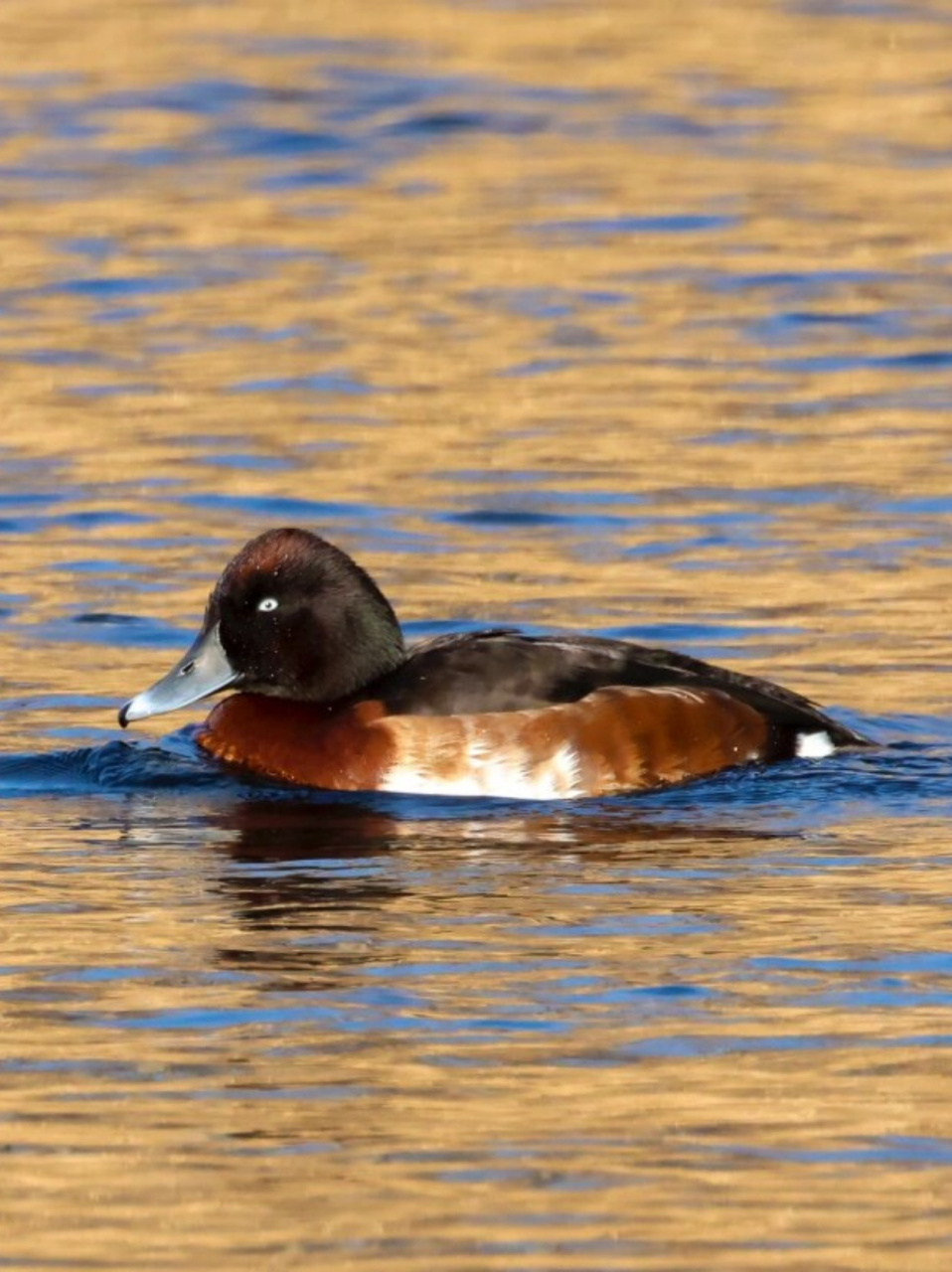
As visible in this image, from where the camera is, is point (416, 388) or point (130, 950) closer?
point (130, 950)

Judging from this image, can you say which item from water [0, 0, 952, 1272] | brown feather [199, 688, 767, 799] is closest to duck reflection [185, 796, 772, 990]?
water [0, 0, 952, 1272]

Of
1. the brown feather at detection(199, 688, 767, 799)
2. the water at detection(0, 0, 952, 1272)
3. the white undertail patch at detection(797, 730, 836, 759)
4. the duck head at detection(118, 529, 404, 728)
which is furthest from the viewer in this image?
the duck head at detection(118, 529, 404, 728)

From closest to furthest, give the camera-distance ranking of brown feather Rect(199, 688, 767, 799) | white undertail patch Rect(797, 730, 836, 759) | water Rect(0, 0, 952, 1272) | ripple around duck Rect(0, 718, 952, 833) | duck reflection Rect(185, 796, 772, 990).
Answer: water Rect(0, 0, 952, 1272) < duck reflection Rect(185, 796, 772, 990) < ripple around duck Rect(0, 718, 952, 833) < brown feather Rect(199, 688, 767, 799) < white undertail patch Rect(797, 730, 836, 759)

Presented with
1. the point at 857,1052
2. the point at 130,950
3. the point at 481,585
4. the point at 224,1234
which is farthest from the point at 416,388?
the point at 224,1234

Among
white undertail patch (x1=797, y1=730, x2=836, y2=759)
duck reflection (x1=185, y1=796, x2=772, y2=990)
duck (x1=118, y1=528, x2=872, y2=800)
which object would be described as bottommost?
duck reflection (x1=185, y1=796, x2=772, y2=990)

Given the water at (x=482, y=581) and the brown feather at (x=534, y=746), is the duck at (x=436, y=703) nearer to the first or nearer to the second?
the brown feather at (x=534, y=746)

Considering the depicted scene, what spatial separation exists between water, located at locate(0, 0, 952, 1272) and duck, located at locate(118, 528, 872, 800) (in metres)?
0.16

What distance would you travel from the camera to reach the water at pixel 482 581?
22.5 ft

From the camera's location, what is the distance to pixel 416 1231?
639cm

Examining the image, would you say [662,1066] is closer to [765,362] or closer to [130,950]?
[130,950]

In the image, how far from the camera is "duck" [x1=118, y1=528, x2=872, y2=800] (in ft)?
34.0

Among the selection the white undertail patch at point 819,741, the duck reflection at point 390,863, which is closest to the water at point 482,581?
the duck reflection at point 390,863

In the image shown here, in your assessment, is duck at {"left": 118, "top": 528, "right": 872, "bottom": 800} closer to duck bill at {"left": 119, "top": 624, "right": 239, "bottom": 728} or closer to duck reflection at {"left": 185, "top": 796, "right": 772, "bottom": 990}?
duck bill at {"left": 119, "top": 624, "right": 239, "bottom": 728}

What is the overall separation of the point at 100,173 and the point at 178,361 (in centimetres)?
480
